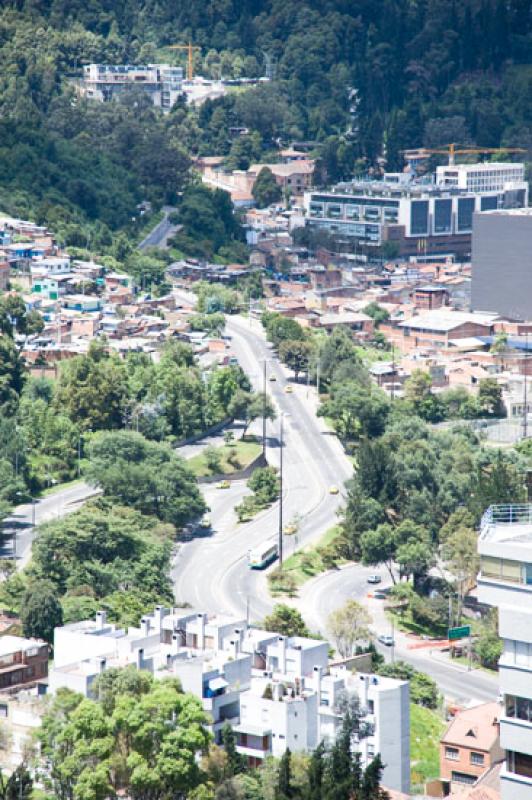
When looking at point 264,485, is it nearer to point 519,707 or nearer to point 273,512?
point 273,512

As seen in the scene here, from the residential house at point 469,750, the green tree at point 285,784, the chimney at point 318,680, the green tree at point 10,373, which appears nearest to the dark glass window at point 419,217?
the green tree at point 10,373

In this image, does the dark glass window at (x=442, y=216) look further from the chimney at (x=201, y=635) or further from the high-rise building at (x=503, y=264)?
the chimney at (x=201, y=635)


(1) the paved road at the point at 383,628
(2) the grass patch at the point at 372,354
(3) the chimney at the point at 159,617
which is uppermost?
(3) the chimney at the point at 159,617

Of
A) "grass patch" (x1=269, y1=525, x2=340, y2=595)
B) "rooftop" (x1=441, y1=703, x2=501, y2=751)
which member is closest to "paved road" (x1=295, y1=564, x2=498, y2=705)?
"grass patch" (x1=269, y1=525, x2=340, y2=595)

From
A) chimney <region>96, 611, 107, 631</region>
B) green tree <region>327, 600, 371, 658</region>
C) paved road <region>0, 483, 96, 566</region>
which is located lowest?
paved road <region>0, 483, 96, 566</region>

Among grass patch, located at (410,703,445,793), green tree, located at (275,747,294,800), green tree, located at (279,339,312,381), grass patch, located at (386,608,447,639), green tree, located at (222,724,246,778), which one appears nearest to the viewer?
green tree, located at (275,747,294,800)

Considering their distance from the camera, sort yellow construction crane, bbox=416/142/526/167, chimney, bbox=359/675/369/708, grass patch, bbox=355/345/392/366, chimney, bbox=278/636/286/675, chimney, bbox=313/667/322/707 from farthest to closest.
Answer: yellow construction crane, bbox=416/142/526/167 < grass patch, bbox=355/345/392/366 < chimney, bbox=278/636/286/675 < chimney, bbox=313/667/322/707 < chimney, bbox=359/675/369/708

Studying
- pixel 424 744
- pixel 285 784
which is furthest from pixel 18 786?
pixel 424 744

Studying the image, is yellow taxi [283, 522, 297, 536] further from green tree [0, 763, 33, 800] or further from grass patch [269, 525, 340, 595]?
green tree [0, 763, 33, 800]

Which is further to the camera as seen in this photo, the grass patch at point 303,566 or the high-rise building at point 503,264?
the high-rise building at point 503,264
